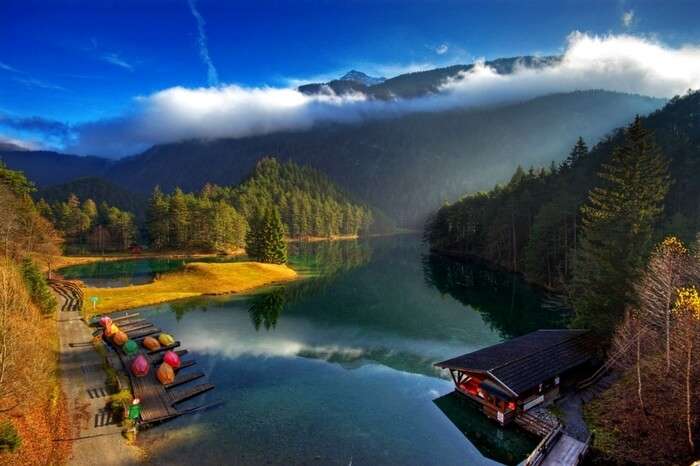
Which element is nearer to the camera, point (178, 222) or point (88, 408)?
point (88, 408)

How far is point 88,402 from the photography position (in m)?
34.0

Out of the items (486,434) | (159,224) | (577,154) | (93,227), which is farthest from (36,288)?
(93,227)

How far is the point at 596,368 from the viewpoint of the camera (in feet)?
128

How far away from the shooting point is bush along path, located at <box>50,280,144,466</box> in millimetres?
27156

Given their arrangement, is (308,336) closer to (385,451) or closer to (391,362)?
(391,362)

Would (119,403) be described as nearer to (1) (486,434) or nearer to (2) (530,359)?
(1) (486,434)

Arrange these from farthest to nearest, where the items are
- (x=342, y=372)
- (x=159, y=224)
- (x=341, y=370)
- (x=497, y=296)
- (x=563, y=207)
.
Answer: (x=159, y=224)
(x=497, y=296)
(x=563, y=207)
(x=341, y=370)
(x=342, y=372)

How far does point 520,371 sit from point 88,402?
3745cm

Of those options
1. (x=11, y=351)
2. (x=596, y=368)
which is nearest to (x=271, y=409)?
(x=11, y=351)

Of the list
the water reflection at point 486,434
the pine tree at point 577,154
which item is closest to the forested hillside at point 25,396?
the water reflection at point 486,434

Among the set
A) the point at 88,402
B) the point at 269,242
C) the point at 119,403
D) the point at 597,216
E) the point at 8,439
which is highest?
the point at 597,216

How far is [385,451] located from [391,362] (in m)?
18.4

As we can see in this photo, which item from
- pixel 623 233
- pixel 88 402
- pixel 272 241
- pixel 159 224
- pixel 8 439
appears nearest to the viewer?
pixel 8 439

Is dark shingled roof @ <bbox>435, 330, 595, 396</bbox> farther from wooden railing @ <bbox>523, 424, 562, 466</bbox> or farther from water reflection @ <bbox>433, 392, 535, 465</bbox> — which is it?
wooden railing @ <bbox>523, 424, 562, 466</bbox>
